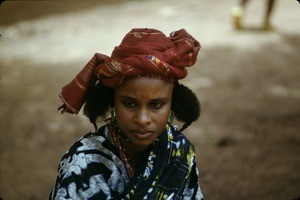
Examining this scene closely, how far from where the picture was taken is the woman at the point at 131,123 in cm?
213

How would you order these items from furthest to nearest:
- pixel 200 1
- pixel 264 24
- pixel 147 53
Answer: pixel 200 1
pixel 264 24
pixel 147 53

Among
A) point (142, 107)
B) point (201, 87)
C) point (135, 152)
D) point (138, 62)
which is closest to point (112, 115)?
point (135, 152)

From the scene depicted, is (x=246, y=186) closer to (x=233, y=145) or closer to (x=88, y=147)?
(x=233, y=145)

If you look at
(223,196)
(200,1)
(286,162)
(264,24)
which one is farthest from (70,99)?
(200,1)

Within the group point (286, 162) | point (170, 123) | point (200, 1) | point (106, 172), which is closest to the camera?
point (106, 172)

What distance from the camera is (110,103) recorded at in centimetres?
249

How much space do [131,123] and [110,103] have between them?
1.22 ft

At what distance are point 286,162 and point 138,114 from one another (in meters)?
2.58

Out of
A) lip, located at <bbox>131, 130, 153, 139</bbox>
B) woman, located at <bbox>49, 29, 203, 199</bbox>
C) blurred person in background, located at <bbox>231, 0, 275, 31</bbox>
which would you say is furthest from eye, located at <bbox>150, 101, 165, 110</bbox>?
blurred person in background, located at <bbox>231, 0, 275, 31</bbox>

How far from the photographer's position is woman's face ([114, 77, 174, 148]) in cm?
212

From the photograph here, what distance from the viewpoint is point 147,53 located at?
2.10 metres

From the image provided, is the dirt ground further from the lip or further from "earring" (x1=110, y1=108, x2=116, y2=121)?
the lip

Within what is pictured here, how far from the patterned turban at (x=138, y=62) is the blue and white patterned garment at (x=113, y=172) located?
0.23m

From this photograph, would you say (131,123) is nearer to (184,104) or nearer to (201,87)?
(184,104)
